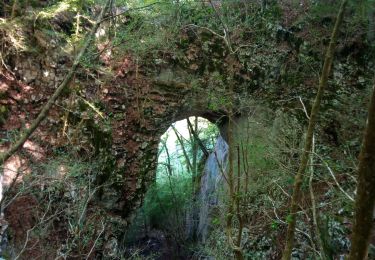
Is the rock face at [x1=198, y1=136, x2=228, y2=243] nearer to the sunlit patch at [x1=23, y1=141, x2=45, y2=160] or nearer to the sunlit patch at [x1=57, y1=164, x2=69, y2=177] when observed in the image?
the sunlit patch at [x1=57, y1=164, x2=69, y2=177]

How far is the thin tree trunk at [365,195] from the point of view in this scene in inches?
65.2

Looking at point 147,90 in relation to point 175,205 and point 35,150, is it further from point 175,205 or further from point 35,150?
point 175,205

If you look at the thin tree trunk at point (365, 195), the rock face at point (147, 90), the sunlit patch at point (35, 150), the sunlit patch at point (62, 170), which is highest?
the rock face at point (147, 90)

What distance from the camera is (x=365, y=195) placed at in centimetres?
170

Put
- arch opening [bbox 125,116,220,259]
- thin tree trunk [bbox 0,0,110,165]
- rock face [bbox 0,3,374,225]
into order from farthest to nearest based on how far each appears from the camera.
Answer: arch opening [bbox 125,116,220,259] < rock face [bbox 0,3,374,225] < thin tree trunk [bbox 0,0,110,165]

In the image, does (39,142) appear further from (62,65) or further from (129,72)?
(129,72)

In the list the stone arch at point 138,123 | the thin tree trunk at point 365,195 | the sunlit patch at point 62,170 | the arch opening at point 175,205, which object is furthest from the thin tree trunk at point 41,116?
the arch opening at point 175,205

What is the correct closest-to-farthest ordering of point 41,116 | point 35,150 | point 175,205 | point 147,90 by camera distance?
point 41,116 → point 35,150 → point 147,90 → point 175,205

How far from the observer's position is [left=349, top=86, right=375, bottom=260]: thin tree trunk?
1657 millimetres

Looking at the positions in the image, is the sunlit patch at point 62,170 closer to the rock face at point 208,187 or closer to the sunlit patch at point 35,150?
the sunlit patch at point 35,150

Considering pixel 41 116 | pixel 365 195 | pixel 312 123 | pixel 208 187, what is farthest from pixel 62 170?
pixel 208 187

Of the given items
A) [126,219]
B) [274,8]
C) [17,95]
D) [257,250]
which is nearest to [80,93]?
[17,95]

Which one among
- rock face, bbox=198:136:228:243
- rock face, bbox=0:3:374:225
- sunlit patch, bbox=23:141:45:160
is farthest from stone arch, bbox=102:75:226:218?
rock face, bbox=198:136:228:243

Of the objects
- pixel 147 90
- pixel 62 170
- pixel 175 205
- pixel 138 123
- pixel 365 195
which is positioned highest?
pixel 147 90
